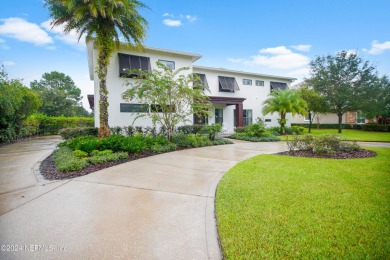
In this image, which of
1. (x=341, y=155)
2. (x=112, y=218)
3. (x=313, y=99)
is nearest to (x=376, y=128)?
(x=313, y=99)

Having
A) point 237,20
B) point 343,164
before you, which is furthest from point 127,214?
point 237,20

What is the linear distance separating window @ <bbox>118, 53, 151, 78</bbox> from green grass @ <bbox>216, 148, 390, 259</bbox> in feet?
36.9

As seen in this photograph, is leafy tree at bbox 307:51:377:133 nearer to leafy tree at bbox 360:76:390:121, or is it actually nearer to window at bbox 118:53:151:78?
leafy tree at bbox 360:76:390:121

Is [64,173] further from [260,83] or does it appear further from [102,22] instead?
[260,83]

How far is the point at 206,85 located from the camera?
706 inches

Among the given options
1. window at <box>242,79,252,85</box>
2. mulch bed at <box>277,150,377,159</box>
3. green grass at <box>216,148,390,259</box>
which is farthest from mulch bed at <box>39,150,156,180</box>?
window at <box>242,79,252,85</box>

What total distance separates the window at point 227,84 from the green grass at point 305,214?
14.2m

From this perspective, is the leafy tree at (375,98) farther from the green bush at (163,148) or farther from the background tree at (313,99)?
the green bush at (163,148)

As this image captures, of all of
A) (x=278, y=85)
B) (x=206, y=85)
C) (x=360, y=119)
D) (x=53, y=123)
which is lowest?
(x=360, y=119)

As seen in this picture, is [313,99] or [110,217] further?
[313,99]

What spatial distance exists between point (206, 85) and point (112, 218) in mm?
16026

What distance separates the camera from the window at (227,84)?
61.1 feet

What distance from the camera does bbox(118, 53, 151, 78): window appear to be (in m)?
13.5

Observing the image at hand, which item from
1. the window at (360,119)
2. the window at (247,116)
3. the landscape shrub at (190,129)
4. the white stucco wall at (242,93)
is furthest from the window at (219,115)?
the window at (360,119)
